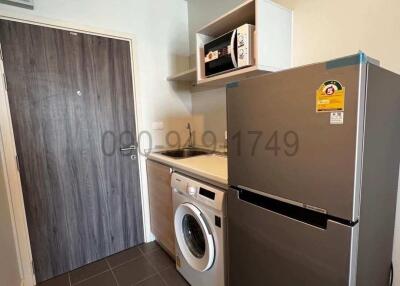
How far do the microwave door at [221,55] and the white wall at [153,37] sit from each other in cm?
81

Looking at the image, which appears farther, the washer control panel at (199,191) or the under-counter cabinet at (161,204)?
the under-counter cabinet at (161,204)

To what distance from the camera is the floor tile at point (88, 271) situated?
1864 mm

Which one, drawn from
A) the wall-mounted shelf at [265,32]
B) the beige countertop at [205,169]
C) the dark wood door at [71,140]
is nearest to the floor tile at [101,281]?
the dark wood door at [71,140]

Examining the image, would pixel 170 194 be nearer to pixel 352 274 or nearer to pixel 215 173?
pixel 215 173

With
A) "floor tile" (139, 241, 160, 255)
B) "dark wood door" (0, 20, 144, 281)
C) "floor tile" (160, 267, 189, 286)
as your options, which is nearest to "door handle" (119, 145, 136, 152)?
"dark wood door" (0, 20, 144, 281)

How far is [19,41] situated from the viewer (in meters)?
1.61

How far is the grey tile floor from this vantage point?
5.84 feet

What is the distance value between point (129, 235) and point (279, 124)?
6.69 feet

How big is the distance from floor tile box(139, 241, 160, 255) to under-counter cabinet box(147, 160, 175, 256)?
9 centimetres

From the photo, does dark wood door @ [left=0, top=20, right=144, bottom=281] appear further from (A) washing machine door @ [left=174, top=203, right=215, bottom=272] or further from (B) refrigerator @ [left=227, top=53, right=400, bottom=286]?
(B) refrigerator @ [left=227, top=53, right=400, bottom=286]

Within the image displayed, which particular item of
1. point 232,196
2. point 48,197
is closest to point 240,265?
point 232,196

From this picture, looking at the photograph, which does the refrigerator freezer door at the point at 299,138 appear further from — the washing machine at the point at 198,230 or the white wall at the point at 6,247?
the white wall at the point at 6,247

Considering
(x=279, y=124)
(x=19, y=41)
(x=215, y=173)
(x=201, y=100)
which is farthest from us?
(x=201, y=100)

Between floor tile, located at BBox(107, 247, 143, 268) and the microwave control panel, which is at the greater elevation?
the microwave control panel
